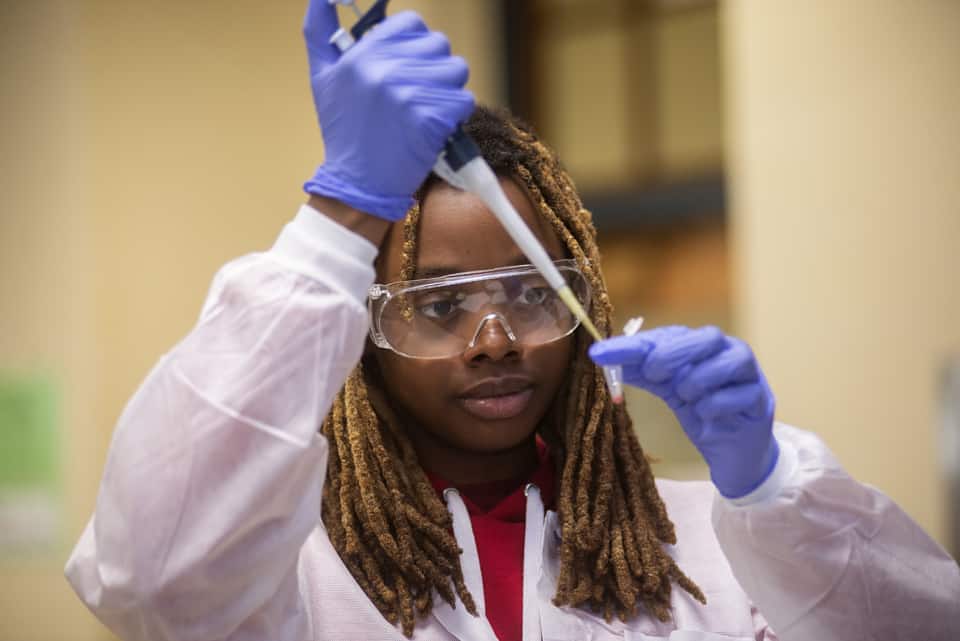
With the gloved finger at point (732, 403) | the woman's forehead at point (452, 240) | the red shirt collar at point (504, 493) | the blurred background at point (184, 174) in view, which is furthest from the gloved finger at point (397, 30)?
the blurred background at point (184, 174)

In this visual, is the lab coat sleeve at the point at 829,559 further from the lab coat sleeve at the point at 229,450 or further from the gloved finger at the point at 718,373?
the lab coat sleeve at the point at 229,450

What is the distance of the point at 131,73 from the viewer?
13.8 ft

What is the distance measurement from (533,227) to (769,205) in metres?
1.83

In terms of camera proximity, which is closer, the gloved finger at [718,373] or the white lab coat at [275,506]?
the white lab coat at [275,506]

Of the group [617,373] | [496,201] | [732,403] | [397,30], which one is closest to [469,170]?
[496,201]

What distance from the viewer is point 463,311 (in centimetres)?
135

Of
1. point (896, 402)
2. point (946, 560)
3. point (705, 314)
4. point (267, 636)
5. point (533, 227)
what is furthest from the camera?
point (705, 314)

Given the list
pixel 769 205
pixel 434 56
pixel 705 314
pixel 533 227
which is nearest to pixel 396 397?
pixel 533 227

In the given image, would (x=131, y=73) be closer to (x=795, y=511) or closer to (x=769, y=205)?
(x=769, y=205)

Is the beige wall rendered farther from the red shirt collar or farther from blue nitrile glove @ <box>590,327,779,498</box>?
blue nitrile glove @ <box>590,327,779,498</box>

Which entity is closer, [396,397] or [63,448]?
[396,397]

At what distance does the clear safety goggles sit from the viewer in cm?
134

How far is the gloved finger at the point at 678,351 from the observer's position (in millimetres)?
1131

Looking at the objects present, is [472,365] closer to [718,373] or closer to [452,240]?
[452,240]
